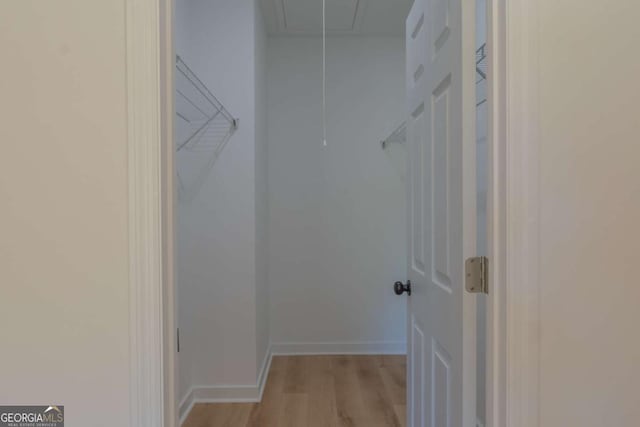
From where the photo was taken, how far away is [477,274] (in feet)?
3.11

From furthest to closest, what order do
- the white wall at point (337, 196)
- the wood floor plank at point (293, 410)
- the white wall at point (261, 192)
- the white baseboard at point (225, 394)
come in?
the white wall at point (337, 196), the white wall at point (261, 192), the white baseboard at point (225, 394), the wood floor plank at point (293, 410)

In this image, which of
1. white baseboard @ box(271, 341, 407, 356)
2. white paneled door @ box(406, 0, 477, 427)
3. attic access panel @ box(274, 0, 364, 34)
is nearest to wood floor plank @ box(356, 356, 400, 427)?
white baseboard @ box(271, 341, 407, 356)

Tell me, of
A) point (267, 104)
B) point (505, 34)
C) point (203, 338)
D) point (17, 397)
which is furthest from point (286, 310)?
point (505, 34)

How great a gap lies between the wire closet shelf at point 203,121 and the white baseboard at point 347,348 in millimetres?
1821

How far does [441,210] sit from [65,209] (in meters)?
1.04

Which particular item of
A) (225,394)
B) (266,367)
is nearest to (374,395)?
(266,367)

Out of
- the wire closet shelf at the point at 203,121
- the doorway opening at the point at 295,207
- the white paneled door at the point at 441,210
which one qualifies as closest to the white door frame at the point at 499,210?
the white paneled door at the point at 441,210

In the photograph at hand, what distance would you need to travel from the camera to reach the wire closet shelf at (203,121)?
2283 millimetres

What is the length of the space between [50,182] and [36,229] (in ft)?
0.36

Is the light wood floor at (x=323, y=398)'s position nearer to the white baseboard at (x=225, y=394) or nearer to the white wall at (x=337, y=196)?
the white baseboard at (x=225, y=394)

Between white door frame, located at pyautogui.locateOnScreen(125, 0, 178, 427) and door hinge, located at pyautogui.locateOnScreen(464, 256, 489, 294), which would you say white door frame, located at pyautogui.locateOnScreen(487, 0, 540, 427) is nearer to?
door hinge, located at pyautogui.locateOnScreen(464, 256, 489, 294)

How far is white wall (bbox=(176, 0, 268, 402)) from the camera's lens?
2385 mm

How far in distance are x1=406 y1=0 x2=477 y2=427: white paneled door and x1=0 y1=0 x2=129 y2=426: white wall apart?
2.77 feet

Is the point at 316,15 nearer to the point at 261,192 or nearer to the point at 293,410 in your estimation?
the point at 261,192
